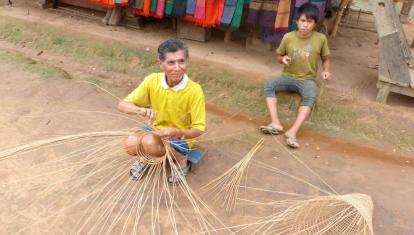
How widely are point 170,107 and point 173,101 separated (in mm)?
50

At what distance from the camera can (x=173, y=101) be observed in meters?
2.50

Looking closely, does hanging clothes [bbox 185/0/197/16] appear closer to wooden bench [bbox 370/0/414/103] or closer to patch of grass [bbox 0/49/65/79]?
patch of grass [bbox 0/49/65/79]

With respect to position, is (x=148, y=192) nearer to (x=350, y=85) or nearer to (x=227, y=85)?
(x=227, y=85)

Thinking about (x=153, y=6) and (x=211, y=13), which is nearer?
(x=211, y=13)

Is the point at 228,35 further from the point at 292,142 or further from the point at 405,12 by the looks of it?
the point at 405,12

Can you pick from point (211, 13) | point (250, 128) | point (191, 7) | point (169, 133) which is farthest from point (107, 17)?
point (169, 133)

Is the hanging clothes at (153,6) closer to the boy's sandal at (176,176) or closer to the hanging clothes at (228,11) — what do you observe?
the hanging clothes at (228,11)

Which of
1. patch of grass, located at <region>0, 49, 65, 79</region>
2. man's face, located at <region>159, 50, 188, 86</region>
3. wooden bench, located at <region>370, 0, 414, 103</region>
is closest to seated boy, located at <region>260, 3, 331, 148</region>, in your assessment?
wooden bench, located at <region>370, 0, 414, 103</region>

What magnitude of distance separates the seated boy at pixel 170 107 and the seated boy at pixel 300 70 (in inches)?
43.2

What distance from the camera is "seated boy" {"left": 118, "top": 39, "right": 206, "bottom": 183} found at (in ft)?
7.70

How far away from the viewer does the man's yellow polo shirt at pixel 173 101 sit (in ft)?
8.12

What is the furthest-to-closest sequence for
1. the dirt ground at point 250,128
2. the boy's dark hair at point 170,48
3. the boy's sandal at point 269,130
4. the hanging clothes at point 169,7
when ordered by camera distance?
the hanging clothes at point 169,7
the boy's sandal at point 269,130
the dirt ground at point 250,128
the boy's dark hair at point 170,48

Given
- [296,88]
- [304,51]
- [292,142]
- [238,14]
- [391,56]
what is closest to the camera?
[292,142]

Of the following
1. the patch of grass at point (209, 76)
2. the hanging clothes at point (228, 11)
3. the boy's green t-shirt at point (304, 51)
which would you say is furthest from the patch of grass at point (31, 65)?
the boy's green t-shirt at point (304, 51)
